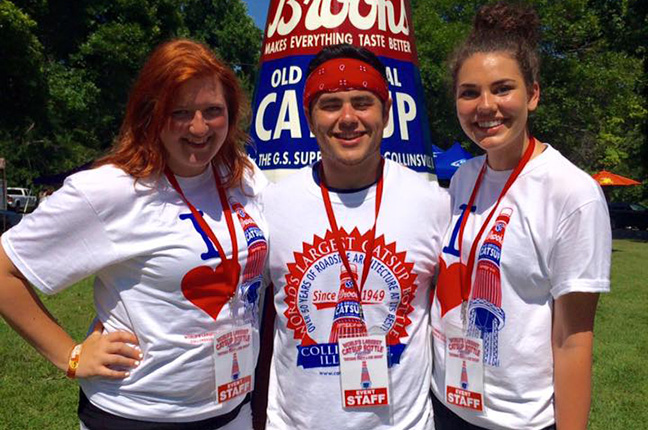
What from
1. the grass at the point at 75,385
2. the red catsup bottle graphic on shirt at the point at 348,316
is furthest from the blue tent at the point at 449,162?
the red catsup bottle graphic on shirt at the point at 348,316

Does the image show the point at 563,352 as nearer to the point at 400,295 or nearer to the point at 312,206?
the point at 400,295

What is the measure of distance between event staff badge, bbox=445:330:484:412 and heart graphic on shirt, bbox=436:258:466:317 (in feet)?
0.34

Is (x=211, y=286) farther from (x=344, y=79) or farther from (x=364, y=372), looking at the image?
(x=344, y=79)

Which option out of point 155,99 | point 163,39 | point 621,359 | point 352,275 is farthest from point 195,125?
point 163,39

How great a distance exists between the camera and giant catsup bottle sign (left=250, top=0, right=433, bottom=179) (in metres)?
3.85

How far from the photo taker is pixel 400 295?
2393 millimetres

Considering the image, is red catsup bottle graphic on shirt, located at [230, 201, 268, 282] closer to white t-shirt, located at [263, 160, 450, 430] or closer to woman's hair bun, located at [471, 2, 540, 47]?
white t-shirt, located at [263, 160, 450, 430]

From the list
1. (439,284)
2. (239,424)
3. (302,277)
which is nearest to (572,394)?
(439,284)

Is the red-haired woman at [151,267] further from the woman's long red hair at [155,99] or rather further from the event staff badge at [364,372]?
the event staff badge at [364,372]

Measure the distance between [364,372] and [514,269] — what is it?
1.97 ft

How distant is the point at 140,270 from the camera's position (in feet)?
7.32

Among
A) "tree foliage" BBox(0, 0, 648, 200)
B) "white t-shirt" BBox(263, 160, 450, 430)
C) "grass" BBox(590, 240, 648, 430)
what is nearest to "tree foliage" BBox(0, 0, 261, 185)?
"tree foliage" BBox(0, 0, 648, 200)

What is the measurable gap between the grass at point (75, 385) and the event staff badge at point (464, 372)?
392 centimetres

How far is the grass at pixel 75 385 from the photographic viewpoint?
5711 mm
